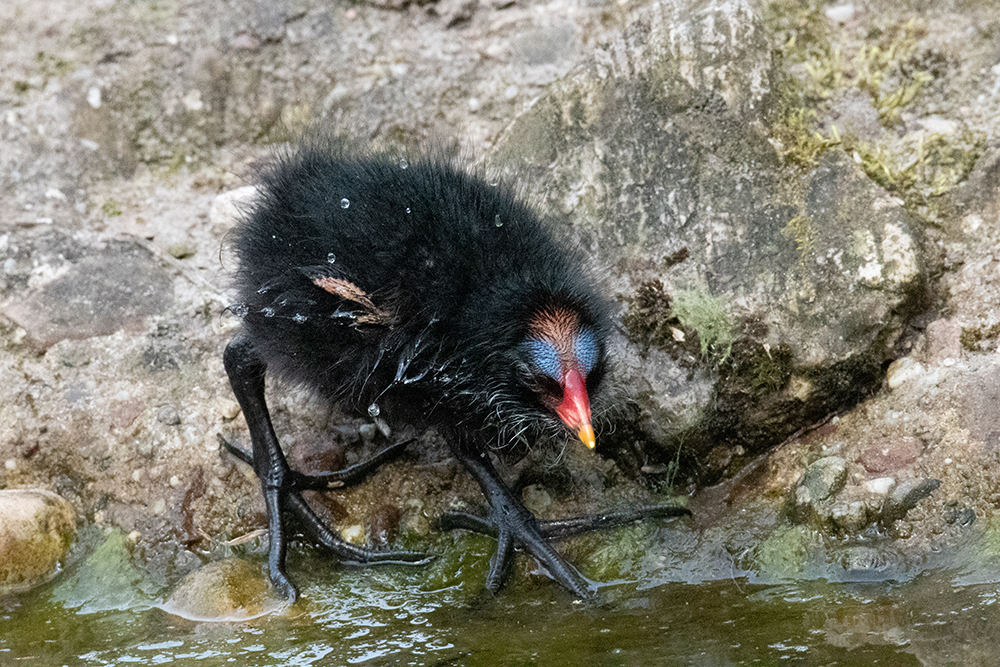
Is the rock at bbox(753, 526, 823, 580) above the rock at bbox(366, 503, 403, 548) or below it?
below

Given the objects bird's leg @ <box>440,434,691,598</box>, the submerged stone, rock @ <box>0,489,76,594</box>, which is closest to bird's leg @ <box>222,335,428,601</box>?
bird's leg @ <box>440,434,691,598</box>

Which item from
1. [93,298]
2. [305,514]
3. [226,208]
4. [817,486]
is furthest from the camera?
[226,208]

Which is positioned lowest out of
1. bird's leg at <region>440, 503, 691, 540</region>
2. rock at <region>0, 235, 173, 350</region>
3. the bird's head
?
bird's leg at <region>440, 503, 691, 540</region>

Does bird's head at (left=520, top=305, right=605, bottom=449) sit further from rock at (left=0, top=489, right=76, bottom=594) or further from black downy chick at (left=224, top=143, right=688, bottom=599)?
rock at (left=0, top=489, right=76, bottom=594)

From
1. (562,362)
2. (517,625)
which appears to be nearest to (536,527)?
(517,625)

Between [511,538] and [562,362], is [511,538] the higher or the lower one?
the lower one

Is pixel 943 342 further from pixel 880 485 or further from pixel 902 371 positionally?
pixel 880 485

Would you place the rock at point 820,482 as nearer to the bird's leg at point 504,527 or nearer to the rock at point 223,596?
the bird's leg at point 504,527

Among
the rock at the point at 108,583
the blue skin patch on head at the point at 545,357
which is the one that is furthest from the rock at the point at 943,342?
the rock at the point at 108,583
